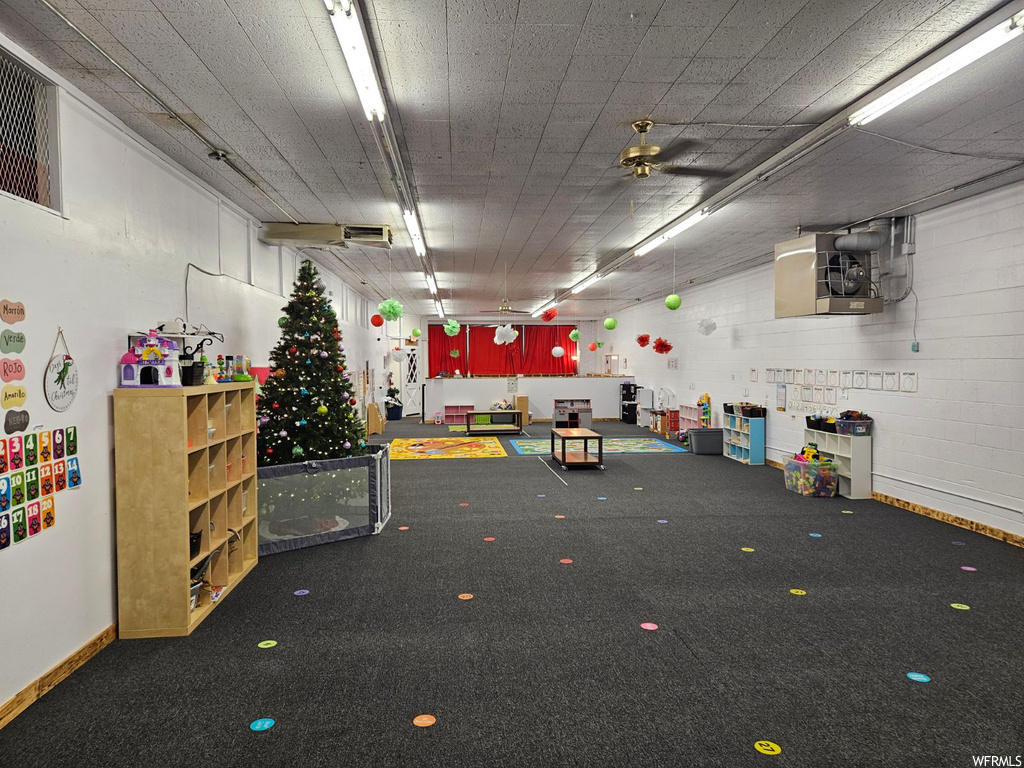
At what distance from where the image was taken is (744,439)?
9.38 metres

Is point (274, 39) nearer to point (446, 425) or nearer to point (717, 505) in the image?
point (717, 505)

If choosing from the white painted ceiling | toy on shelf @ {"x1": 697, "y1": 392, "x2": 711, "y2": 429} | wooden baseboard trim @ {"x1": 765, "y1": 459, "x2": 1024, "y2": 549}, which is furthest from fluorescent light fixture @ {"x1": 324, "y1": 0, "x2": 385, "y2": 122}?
toy on shelf @ {"x1": 697, "y1": 392, "x2": 711, "y2": 429}

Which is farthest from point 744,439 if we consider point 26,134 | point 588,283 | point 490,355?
point 490,355

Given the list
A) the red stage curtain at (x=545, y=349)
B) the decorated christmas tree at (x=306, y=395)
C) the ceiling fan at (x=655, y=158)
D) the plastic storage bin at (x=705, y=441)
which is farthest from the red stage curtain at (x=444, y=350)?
the ceiling fan at (x=655, y=158)

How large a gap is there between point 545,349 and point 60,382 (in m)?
18.8

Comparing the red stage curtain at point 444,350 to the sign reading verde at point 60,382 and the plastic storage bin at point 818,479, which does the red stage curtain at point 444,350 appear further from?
the sign reading verde at point 60,382

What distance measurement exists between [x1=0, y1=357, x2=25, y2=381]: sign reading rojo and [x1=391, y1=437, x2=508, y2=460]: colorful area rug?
23.0 feet

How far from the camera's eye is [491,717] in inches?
102

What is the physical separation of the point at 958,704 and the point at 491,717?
221 cm

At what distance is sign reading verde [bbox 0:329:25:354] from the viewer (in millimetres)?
2668

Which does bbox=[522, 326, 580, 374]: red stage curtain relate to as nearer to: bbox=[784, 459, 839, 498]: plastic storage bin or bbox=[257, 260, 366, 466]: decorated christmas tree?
bbox=[784, 459, 839, 498]: plastic storage bin

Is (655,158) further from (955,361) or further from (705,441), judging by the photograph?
(705,441)

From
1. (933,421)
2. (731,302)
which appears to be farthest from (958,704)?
(731,302)

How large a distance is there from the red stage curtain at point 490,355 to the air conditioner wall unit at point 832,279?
49.6 feet
